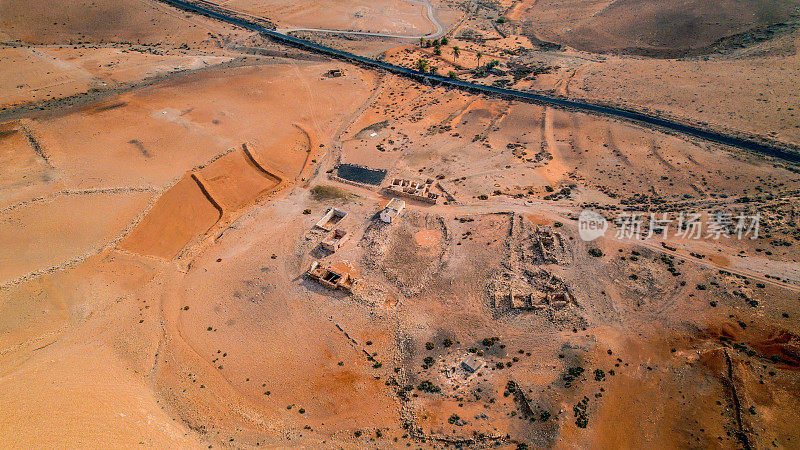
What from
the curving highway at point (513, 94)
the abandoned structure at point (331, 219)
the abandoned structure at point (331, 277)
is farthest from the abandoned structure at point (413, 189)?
the curving highway at point (513, 94)

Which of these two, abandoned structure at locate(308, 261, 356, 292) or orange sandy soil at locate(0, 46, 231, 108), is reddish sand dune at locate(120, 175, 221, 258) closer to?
abandoned structure at locate(308, 261, 356, 292)

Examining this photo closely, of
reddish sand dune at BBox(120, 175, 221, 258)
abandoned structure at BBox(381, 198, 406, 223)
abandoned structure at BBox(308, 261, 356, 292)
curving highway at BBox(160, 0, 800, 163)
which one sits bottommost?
reddish sand dune at BBox(120, 175, 221, 258)

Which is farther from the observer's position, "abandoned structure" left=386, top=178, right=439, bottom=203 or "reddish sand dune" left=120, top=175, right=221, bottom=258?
"abandoned structure" left=386, top=178, right=439, bottom=203

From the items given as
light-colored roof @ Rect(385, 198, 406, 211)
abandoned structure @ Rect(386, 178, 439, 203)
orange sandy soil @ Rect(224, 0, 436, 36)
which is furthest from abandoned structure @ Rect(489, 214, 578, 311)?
orange sandy soil @ Rect(224, 0, 436, 36)

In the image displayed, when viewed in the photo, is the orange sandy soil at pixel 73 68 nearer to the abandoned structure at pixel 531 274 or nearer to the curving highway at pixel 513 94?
the curving highway at pixel 513 94

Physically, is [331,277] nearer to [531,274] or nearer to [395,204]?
[395,204]

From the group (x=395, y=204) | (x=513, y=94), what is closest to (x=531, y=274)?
(x=395, y=204)

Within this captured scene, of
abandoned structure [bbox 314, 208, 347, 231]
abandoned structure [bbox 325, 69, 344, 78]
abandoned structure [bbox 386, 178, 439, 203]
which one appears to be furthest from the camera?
abandoned structure [bbox 325, 69, 344, 78]

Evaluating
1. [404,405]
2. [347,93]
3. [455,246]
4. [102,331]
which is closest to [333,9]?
[347,93]
